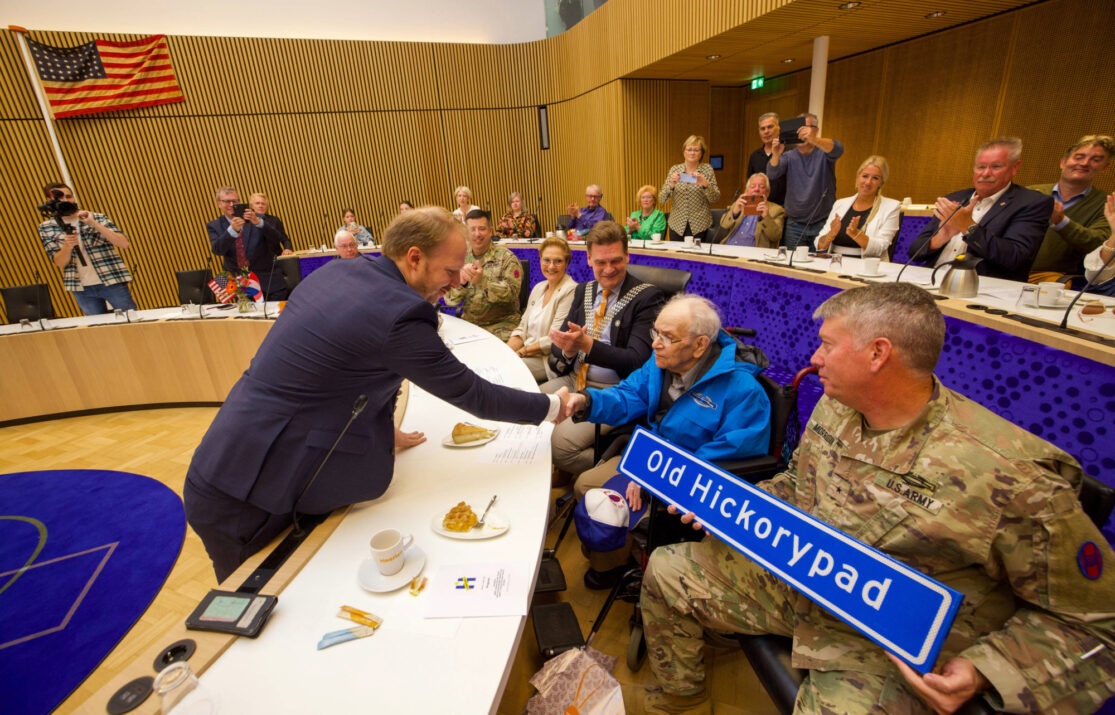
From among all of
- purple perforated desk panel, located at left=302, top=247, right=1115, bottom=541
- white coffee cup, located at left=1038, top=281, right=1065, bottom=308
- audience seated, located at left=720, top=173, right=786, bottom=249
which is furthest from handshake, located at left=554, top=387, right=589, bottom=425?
audience seated, located at left=720, top=173, right=786, bottom=249

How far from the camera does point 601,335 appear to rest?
2.67 metres

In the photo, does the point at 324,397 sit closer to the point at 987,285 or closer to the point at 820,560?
the point at 820,560

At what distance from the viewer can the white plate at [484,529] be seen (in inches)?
49.2

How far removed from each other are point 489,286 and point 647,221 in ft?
8.13

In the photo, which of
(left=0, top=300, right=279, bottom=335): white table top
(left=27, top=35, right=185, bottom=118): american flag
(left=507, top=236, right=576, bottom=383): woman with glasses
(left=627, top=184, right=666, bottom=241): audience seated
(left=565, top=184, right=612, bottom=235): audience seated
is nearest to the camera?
(left=507, top=236, right=576, bottom=383): woman with glasses

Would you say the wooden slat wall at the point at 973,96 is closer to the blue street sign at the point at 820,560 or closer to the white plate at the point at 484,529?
the blue street sign at the point at 820,560

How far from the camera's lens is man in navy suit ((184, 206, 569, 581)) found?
125 centimetres

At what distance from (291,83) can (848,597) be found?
9711 mm

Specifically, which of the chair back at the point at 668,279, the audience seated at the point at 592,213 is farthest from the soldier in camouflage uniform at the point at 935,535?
the audience seated at the point at 592,213

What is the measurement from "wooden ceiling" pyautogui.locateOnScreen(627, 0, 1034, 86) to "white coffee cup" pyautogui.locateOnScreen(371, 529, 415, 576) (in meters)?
5.51

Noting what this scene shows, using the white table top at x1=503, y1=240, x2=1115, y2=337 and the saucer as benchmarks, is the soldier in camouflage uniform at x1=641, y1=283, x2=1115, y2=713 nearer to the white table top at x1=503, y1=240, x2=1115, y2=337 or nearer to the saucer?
the saucer

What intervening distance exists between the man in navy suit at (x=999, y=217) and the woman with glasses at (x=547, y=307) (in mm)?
2025

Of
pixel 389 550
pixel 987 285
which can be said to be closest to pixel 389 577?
pixel 389 550

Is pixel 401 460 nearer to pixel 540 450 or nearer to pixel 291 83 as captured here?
pixel 540 450
